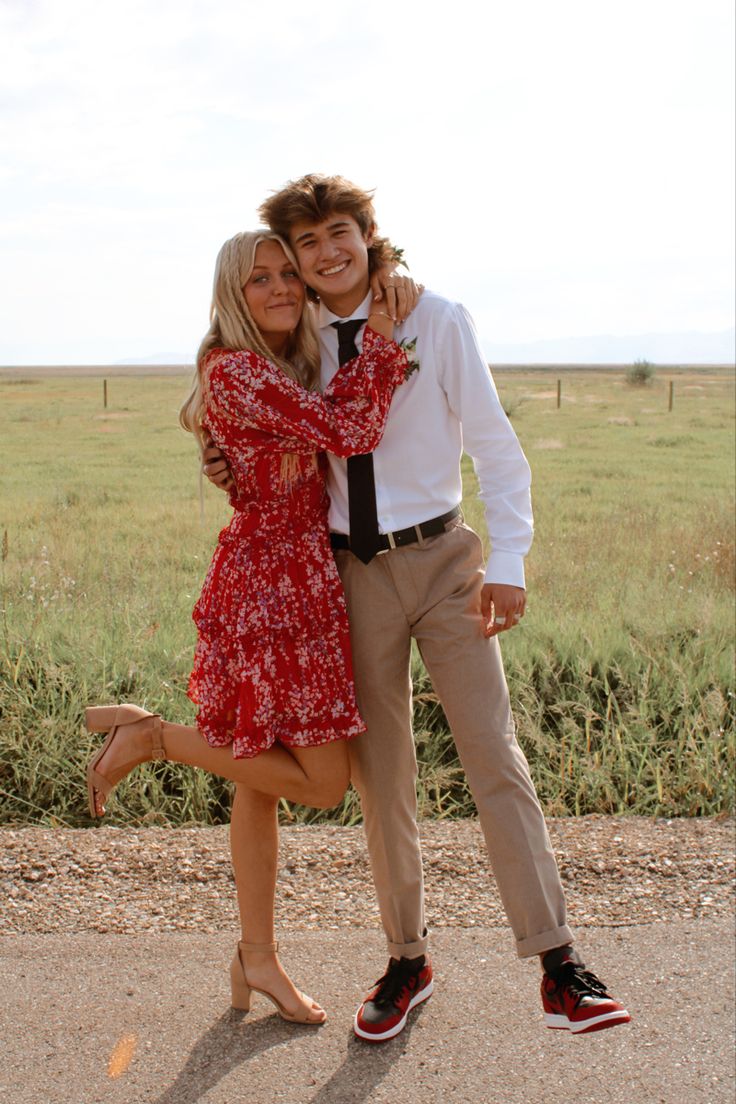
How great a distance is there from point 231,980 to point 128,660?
237 cm

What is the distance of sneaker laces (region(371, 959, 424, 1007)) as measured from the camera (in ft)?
9.39

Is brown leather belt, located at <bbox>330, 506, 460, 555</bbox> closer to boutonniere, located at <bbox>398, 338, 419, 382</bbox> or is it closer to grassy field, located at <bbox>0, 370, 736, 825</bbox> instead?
boutonniere, located at <bbox>398, 338, 419, 382</bbox>

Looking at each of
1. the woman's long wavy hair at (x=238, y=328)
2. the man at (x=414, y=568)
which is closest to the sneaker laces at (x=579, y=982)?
the man at (x=414, y=568)

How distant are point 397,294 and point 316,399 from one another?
15.0 inches

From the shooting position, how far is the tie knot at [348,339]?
2.99 metres

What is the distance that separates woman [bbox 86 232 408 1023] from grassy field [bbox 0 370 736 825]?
4.46 feet

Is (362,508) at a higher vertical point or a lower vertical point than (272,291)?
lower

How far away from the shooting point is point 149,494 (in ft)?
32.4

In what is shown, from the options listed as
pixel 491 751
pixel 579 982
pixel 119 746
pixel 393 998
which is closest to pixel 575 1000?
pixel 579 982

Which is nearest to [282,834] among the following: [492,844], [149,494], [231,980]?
[231,980]

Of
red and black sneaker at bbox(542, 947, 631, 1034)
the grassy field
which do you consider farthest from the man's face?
the grassy field

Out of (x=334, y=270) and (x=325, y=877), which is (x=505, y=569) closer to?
(x=334, y=270)

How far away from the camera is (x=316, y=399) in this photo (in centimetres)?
279

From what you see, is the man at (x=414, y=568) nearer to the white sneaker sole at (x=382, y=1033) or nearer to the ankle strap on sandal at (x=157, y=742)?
the white sneaker sole at (x=382, y=1033)
